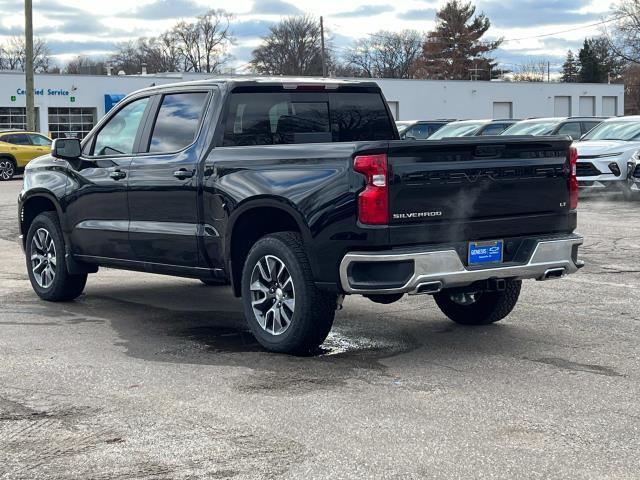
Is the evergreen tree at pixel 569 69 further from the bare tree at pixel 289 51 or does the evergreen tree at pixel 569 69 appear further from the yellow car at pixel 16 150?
the yellow car at pixel 16 150

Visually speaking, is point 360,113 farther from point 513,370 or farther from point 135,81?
point 135,81

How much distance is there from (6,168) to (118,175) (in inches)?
977

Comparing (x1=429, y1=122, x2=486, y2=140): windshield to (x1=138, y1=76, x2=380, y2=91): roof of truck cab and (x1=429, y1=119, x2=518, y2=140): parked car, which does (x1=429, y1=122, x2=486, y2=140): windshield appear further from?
(x1=138, y1=76, x2=380, y2=91): roof of truck cab

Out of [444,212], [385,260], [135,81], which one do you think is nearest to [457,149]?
[444,212]

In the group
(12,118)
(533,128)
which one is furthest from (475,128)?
(12,118)

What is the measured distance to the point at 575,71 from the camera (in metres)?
119

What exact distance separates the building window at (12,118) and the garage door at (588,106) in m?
42.2

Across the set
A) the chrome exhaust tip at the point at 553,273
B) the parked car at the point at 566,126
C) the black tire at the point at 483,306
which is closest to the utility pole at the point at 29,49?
the parked car at the point at 566,126

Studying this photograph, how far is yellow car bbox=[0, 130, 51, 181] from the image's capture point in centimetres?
3166

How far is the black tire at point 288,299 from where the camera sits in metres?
6.60

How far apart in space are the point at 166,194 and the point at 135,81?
52.4 meters

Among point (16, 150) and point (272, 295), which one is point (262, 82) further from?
point (16, 150)

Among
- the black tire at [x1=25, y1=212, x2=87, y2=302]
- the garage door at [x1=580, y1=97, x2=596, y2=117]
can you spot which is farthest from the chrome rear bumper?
the garage door at [x1=580, y1=97, x2=596, y2=117]

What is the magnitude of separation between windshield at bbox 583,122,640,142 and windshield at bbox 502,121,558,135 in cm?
202
